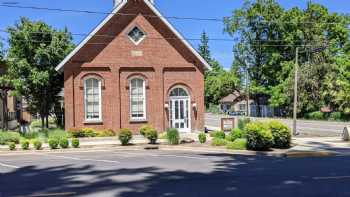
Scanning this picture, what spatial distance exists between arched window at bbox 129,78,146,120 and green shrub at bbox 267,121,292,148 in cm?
1057

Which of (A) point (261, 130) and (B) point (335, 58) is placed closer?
(A) point (261, 130)

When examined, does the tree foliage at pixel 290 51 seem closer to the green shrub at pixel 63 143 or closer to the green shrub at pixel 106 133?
the green shrub at pixel 106 133

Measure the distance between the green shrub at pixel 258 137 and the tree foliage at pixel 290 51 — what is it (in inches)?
1452

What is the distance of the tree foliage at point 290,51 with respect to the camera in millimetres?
58375

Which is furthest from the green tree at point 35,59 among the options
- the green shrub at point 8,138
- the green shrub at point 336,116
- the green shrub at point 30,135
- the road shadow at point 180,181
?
the green shrub at point 336,116

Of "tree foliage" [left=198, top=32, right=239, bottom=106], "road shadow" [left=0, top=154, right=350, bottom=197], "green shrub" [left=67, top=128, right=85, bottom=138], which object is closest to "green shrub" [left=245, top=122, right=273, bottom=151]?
"road shadow" [left=0, top=154, right=350, bottom=197]

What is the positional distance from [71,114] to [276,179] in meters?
19.2

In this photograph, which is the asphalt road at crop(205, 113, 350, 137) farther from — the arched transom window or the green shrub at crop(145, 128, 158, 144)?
the green shrub at crop(145, 128, 158, 144)

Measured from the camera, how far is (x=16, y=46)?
29938 mm

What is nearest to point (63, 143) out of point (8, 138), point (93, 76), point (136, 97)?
point (8, 138)

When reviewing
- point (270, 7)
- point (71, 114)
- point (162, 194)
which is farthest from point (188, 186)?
point (270, 7)

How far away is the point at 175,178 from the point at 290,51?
58.7 metres

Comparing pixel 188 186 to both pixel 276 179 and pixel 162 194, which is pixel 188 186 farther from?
pixel 276 179

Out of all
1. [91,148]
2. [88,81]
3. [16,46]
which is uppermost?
[16,46]
